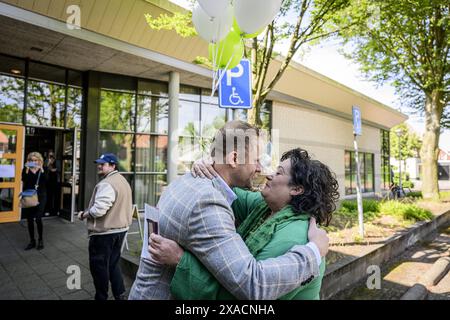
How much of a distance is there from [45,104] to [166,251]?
334 inches

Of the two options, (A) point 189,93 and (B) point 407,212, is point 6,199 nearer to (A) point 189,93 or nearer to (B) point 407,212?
(A) point 189,93

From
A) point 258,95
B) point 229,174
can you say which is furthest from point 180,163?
point 229,174

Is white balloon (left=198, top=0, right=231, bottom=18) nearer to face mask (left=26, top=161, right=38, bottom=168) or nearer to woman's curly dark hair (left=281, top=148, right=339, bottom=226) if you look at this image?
woman's curly dark hair (left=281, top=148, right=339, bottom=226)

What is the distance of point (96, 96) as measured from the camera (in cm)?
848

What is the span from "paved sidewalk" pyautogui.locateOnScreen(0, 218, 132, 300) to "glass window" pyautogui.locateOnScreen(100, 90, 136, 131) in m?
3.30

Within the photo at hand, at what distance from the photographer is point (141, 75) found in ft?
29.5

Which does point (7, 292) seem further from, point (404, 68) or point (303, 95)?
point (404, 68)

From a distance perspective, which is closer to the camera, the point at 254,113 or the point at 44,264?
the point at 44,264

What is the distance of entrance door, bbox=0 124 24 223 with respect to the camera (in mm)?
7332

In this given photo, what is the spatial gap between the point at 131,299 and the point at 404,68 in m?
13.6

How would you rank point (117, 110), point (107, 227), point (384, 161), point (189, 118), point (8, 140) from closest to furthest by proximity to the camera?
point (107, 227)
point (8, 140)
point (117, 110)
point (189, 118)
point (384, 161)

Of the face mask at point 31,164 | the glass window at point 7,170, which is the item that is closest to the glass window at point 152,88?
the glass window at point 7,170

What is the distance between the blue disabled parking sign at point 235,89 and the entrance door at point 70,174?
5.94 meters

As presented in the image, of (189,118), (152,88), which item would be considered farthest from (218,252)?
(189,118)
